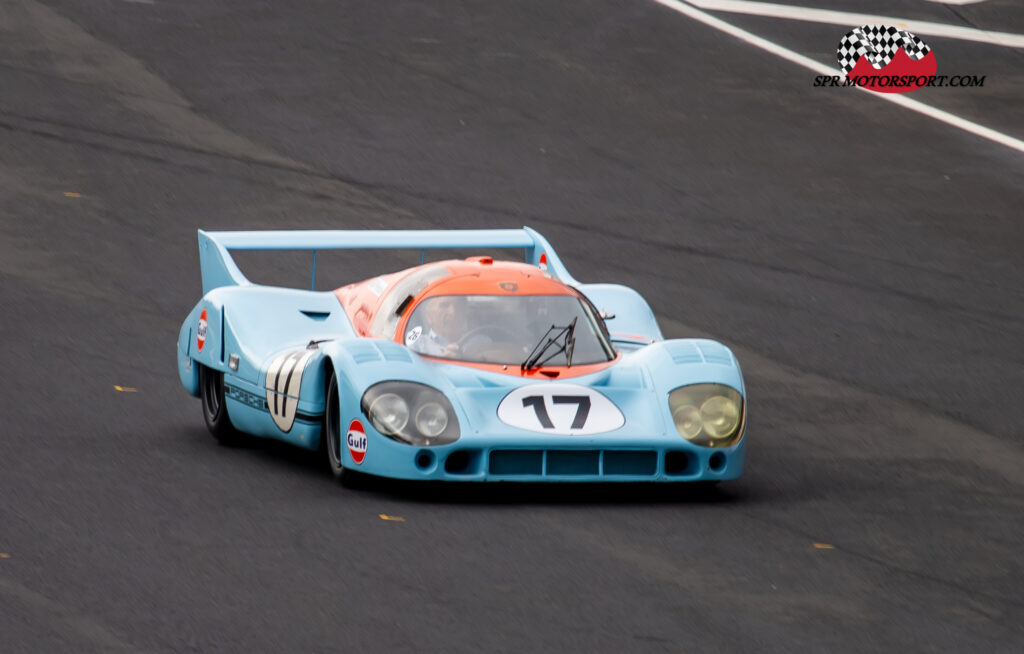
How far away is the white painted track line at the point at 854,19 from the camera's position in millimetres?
24438

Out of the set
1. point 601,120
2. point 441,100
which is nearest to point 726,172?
point 601,120

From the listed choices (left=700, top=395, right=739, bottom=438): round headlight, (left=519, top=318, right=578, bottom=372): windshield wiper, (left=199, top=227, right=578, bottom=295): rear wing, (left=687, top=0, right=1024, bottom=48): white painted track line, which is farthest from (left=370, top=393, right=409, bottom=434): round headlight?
(left=687, top=0, right=1024, bottom=48): white painted track line

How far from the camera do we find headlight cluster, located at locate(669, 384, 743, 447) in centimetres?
877

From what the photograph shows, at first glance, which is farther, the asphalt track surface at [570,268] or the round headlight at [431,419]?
the round headlight at [431,419]

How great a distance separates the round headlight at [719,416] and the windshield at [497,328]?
0.72 m

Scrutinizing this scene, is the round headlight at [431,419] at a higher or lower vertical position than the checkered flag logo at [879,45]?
lower

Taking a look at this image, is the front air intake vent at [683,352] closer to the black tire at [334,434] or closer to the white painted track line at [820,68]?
the black tire at [334,434]

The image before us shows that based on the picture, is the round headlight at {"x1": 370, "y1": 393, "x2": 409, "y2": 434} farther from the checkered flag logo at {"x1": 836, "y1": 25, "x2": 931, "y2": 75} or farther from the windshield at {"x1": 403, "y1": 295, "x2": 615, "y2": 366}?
the checkered flag logo at {"x1": 836, "y1": 25, "x2": 931, "y2": 75}

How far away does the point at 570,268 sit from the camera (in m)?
15.6

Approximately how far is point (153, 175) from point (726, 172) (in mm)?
5993

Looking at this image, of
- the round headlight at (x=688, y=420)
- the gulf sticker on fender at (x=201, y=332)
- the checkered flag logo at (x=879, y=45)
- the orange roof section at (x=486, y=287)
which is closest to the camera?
the round headlight at (x=688, y=420)

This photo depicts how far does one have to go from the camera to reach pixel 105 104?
19797mm

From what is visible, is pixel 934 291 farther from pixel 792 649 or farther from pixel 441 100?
pixel 792 649

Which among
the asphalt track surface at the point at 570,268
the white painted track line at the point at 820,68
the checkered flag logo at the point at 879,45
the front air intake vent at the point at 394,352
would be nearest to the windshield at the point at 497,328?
the front air intake vent at the point at 394,352
